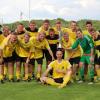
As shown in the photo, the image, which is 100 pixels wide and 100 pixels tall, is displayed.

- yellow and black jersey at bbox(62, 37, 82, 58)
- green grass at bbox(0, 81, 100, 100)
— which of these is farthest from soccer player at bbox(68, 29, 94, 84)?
green grass at bbox(0, 81, 100, 100)

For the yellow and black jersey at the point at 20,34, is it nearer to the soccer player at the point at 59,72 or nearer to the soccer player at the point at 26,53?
the soccer player at the point at 26,53

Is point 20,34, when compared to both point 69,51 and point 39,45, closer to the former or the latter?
point 39,45

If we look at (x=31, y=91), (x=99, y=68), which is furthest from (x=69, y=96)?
(x=99, y=68)

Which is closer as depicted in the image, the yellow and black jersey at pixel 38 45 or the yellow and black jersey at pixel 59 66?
the yellow and black jersey at pixel 59 66

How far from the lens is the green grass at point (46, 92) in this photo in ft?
27.6

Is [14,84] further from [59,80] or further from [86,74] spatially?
[86,74]

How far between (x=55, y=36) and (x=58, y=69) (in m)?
1.46

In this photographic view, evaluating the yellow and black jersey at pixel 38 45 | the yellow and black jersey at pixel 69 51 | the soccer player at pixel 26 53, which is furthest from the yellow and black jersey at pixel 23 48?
the yellow and black jersey at pixel 69 51

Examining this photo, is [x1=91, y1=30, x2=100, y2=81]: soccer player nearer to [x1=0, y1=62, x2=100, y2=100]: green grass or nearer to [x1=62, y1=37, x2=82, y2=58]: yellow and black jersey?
[x1=62, y1=37, x2=82, y2=58]: yellow and black jersey

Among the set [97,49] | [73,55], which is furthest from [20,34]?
[97,49]

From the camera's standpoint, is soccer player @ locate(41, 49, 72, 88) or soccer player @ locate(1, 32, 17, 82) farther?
soccer player @ locate(1, 32, 17, 82)

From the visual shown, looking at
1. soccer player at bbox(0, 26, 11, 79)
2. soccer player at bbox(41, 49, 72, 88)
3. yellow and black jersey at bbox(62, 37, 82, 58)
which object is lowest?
soccer player at bbox(41, 49, 72, 88)

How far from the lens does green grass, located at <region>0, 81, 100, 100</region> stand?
840 centimetres

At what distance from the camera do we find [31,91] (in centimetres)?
917
